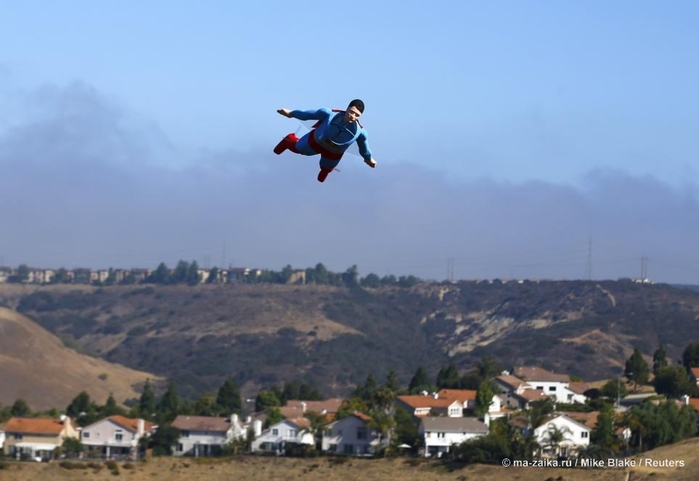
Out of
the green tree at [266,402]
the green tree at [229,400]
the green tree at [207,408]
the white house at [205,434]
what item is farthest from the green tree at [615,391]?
the green tree at [207,408]

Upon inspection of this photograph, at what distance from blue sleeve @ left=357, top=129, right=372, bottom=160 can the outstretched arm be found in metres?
1.01

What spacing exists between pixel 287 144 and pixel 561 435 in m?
71.0

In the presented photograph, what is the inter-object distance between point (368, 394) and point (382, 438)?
1049 inches

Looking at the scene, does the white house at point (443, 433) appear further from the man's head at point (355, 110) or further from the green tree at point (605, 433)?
the man's head at point (355, 110)

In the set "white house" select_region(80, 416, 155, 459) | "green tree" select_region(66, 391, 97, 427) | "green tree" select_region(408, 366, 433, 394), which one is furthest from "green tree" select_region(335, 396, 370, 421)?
"green tree" select_region(408, 366, 433, 394)

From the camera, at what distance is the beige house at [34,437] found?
117 m

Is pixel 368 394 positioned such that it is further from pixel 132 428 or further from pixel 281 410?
pixel 132 428

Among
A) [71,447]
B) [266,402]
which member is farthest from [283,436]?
[266,402]

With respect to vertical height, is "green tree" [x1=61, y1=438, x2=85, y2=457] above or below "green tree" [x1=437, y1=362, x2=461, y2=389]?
below

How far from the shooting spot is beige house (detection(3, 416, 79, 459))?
117125mm

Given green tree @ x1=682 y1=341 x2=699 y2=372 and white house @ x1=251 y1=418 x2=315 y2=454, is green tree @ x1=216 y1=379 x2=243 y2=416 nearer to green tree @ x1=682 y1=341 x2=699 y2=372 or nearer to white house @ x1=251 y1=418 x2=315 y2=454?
white house @ x1=251 y1=418 x2=315 y2=454

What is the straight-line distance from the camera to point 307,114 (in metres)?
35.8

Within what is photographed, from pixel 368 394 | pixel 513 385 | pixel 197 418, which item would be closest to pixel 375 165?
pixel 197 418

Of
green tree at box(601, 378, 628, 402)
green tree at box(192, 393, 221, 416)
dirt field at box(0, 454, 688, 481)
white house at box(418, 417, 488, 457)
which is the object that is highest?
green tree at box(601, 378, 628, 402)
